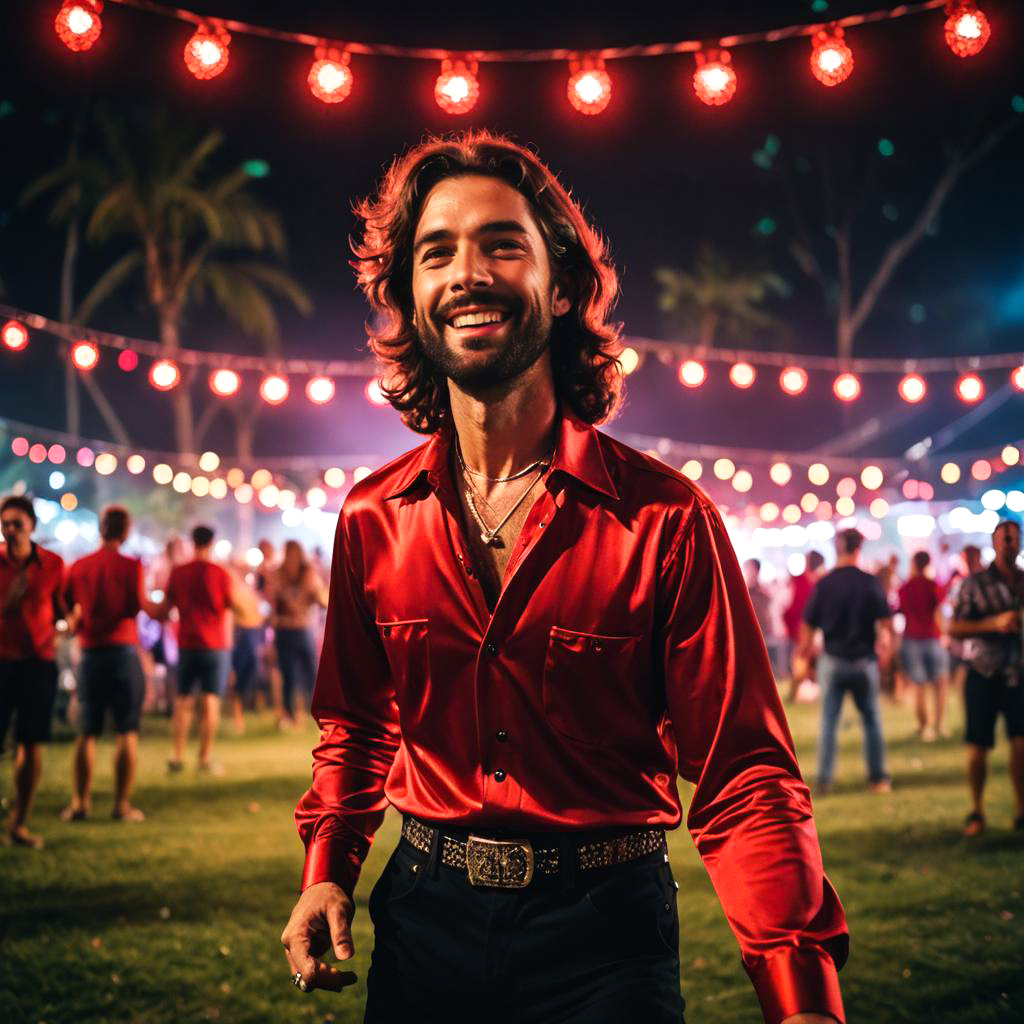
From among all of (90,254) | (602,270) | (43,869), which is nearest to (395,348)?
(602,270)

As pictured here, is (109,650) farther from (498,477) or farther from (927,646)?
(927,646)

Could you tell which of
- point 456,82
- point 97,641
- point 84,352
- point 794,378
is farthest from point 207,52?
point 794,378

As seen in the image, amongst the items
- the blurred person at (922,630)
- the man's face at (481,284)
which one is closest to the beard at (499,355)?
the man's face at (481,284)

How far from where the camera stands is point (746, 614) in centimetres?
199

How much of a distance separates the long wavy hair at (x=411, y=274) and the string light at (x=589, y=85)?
5.91 m

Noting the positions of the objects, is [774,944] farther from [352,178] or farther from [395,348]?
[352,178]

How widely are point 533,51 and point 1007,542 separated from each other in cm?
514

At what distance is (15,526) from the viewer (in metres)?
8.05

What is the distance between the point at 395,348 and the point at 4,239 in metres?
39.9

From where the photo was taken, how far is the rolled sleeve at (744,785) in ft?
5.54

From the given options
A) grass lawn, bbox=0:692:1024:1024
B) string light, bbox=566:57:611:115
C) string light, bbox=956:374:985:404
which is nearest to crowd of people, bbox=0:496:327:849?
grass lawn, bbox=0:692:1024:1024

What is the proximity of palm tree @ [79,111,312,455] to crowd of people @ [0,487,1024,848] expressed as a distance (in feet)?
64.1

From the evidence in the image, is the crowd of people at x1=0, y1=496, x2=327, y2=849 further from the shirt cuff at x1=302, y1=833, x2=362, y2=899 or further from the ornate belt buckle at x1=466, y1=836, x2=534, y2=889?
the ornate belt buckle at x1=466, y1=836, x2=534, y2=889

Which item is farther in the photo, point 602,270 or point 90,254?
point 90,254
